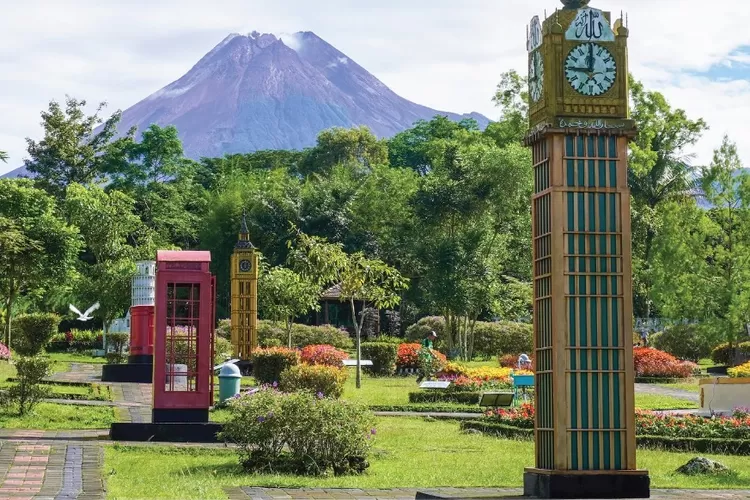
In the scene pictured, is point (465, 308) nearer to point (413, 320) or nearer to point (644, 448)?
point (413, 320)

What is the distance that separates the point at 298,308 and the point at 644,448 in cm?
1992

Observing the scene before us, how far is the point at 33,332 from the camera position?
3631cm

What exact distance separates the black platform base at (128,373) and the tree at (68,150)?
29.9 m

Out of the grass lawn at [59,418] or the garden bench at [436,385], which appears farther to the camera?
the garden bench at [436,385]

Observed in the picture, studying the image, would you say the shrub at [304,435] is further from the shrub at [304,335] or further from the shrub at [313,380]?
the shrub at [304,335]

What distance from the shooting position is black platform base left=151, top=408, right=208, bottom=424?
1789cm

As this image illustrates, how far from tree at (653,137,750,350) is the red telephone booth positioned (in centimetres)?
→ 2353

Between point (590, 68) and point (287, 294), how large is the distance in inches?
968

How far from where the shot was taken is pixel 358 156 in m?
68.6

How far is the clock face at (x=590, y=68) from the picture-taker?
12.1 m

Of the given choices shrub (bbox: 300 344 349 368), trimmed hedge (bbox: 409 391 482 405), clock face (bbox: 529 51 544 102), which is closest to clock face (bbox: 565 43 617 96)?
clock face (bbox: 529 51 544 102)

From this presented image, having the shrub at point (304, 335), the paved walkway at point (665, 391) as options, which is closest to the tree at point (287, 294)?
the shrub at point (304, 335)

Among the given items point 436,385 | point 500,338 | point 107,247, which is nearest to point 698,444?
point 436,385

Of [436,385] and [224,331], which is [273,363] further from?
[224,331]
